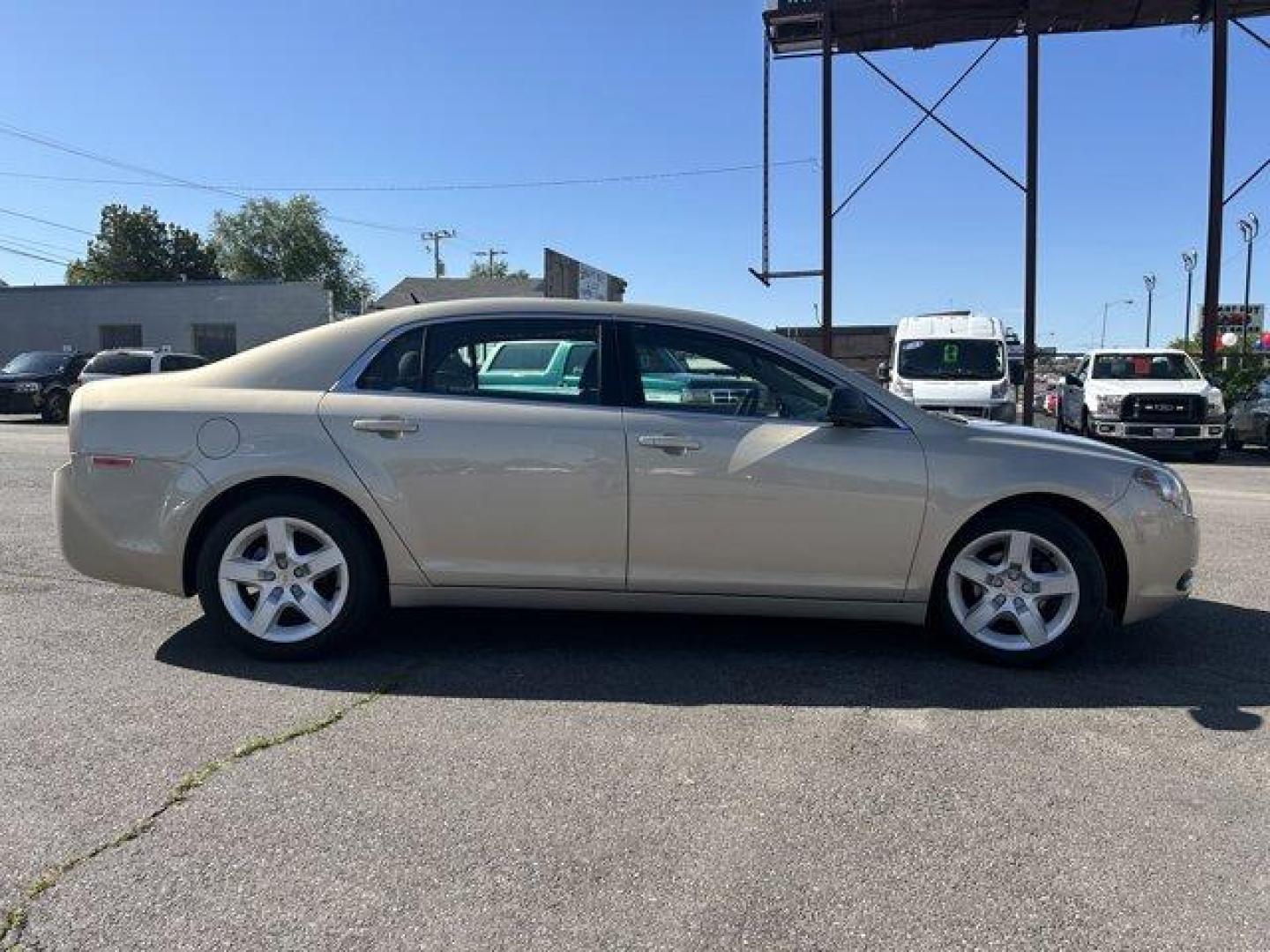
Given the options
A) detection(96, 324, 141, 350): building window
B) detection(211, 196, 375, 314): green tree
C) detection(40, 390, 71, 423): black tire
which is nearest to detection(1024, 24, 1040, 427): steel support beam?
detection(40, 390, 71, 423): black tire

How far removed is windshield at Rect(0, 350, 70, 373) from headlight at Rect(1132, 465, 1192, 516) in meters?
23.3

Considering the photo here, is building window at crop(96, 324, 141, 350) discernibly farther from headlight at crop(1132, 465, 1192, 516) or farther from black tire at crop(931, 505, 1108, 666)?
headlight at crop(1132, 465, 1192, 516)

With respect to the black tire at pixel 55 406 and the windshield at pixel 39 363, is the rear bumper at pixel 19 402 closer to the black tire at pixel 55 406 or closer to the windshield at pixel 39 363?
the black tire at pixel 55 406

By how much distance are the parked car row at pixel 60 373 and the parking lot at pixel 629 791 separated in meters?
18.1

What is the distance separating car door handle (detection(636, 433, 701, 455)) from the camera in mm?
4258

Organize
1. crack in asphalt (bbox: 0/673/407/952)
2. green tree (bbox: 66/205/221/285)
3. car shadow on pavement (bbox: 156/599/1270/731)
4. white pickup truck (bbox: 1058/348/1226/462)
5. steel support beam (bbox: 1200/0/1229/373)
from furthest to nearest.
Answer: green tree (bbox: 66/205/221/285) < steel support beam (bbox: 1200/0/1229/373) < white pickup truck (bbox: 1058/348/1226/462) < car shadow on pavement (bbox: 156/599/1270/731) < crack in asphalt (bbox: 0/673/407/952)

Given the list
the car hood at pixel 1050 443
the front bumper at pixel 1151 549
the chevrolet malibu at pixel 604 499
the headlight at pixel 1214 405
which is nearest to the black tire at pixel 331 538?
the chevrolet malibu at pixel 604 499

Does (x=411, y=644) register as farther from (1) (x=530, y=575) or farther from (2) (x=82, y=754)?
(2) (x=82, y=754)

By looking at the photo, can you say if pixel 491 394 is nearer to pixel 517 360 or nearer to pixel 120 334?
pixel 517 360

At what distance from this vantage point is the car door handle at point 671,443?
4258mm

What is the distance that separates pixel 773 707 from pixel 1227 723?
5.63 ft

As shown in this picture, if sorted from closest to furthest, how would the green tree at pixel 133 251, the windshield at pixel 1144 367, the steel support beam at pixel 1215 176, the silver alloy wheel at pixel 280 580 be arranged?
the silver alloy wheel at pixel 280 580
the windshield at pixel 1144 367
the steel support beam at pixel 1215 176
the green tree at pixel 133 251

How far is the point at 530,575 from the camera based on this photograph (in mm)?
4363

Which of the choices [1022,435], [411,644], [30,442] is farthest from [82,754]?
[30,442]
